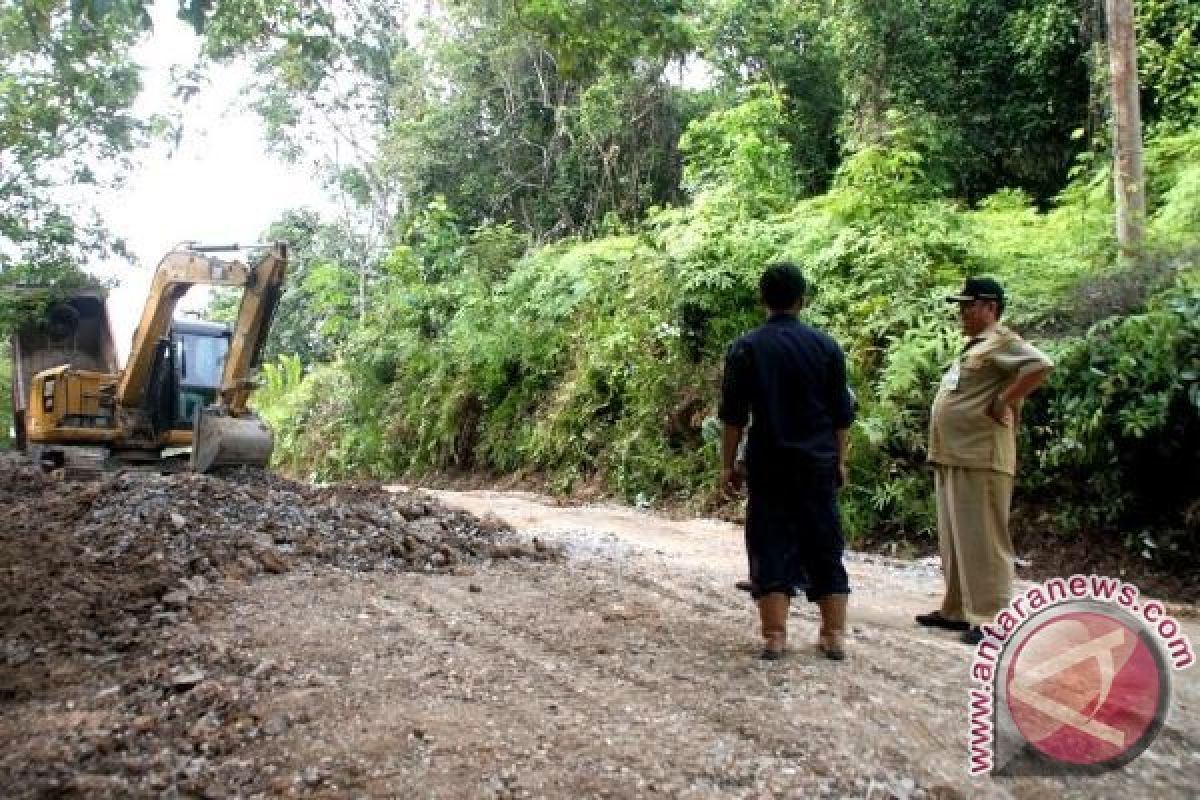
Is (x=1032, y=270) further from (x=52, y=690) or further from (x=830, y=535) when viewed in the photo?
(x=52, y=690)

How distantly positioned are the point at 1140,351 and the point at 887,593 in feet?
8.70

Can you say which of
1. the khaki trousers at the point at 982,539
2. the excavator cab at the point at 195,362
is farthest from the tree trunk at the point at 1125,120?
the excavator cab at the point at 195,362

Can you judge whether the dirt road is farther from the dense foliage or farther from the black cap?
the dense foliage

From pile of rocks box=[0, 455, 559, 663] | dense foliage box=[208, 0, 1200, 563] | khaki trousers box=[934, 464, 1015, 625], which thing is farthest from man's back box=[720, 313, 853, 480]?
pile of rocks box=[0, 455, 559, 663]

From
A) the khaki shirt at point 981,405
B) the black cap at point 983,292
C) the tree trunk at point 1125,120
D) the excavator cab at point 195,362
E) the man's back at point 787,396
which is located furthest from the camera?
the excavator cab at point 195,362

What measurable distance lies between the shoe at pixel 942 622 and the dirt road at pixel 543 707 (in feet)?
0.37

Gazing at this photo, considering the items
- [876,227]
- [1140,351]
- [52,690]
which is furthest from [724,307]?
[52,690]

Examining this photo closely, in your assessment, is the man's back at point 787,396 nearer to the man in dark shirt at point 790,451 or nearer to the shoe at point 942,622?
the man in dark shirt at point 790,451

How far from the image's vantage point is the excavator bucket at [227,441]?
1038cm

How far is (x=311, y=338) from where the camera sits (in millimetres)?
30703

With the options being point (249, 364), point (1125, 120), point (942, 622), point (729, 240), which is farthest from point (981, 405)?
point (249, 364)

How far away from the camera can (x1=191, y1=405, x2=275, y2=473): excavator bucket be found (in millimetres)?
10375

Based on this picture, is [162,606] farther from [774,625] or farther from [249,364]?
[249,364]

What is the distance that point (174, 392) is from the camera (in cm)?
1188
